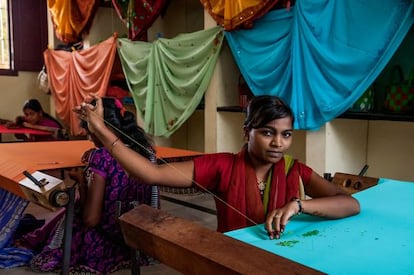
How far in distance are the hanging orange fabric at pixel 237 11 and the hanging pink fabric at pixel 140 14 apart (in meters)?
1.03

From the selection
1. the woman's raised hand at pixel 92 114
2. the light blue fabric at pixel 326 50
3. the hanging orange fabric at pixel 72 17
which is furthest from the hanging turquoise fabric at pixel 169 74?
the woman's raised hand at pixel 92 114

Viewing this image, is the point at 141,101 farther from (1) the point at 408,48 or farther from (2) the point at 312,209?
(2) the point at 312,209

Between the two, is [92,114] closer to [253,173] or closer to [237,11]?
[253,173]

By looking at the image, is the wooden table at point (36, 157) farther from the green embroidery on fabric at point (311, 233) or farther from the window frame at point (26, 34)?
the window frame at point (26, 34)

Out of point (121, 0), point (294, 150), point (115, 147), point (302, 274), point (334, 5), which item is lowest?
point (294, 150)

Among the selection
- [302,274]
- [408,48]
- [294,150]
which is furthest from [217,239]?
[294,150]

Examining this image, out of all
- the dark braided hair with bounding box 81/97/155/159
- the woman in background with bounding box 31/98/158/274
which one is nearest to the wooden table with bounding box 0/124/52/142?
the woman in background with bounding box 31/98/158/274

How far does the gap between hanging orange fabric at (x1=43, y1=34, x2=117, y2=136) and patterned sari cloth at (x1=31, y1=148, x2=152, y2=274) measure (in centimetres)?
307

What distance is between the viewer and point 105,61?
5.36 m

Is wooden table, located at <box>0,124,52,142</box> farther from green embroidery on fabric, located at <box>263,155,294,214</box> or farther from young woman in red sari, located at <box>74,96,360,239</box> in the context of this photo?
green embroidery on fabric, located at <box>263,155,294,214</box>

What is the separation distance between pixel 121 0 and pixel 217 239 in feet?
16.2

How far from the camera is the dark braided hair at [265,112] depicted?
1389mm

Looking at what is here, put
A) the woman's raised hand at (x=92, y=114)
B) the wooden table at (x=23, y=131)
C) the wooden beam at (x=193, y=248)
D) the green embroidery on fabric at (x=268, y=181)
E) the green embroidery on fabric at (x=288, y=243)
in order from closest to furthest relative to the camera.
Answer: the wooden beam at (x=193, y=248) → the green embroidery on fabric at (x=288, y=243) → the woman's raised hand at (x=92, y=114) → the green embroidery on fabric at (x=268, y=181) → the wooden table at (x=23, y=131)

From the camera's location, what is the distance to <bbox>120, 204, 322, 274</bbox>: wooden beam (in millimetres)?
667
